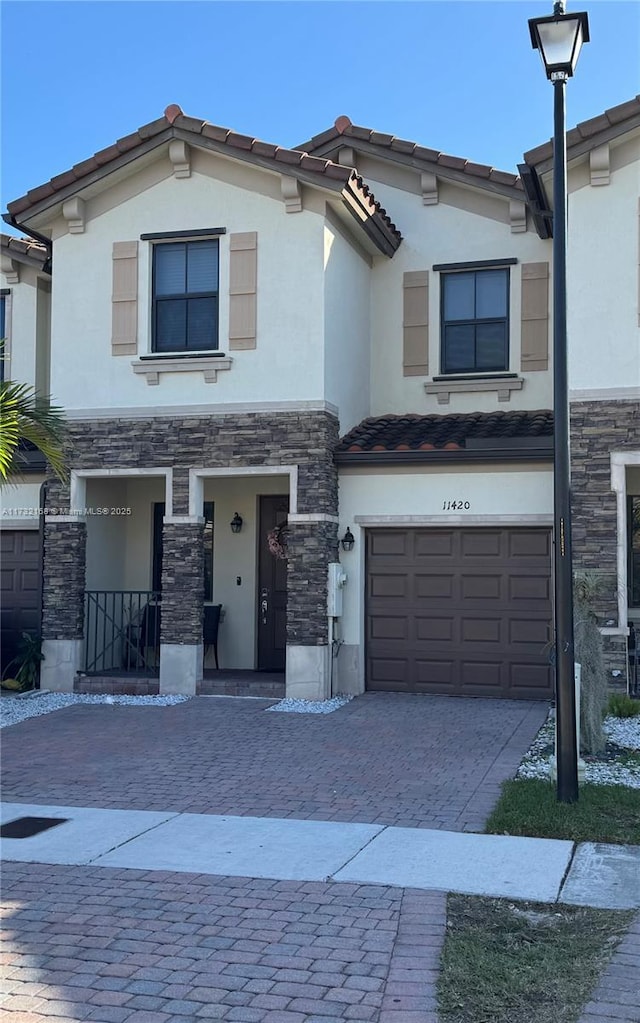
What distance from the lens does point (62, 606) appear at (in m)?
14.6

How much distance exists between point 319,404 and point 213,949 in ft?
30.3

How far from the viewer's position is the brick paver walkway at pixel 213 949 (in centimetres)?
455

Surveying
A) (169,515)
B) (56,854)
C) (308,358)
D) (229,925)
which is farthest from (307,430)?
(229,925)

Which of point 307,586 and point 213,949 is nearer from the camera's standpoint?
point 213,949

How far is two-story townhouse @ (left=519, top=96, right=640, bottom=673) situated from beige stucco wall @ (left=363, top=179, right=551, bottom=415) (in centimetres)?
217

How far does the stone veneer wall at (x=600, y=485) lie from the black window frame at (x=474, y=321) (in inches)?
105

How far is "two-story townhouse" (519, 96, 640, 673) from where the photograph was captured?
12.7m

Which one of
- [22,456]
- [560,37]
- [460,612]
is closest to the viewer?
[560,37]

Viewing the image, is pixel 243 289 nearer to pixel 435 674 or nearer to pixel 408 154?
pixel 408 154

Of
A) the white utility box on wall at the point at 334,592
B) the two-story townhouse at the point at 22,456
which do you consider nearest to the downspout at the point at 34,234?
the two-story townhouse at the point at 22,456

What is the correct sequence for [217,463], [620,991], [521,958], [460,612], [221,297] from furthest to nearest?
[221,297] → [217,463] → [460,612] → [521,958] → [620,991]

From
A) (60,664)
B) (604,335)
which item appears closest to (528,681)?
(604,335)

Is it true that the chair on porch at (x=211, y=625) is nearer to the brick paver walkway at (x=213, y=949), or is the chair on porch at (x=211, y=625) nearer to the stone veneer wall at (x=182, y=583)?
the stone veneer wall at (x=182, y=583)

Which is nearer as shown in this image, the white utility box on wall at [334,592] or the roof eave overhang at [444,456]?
the roof eave overhang at [444,456]
